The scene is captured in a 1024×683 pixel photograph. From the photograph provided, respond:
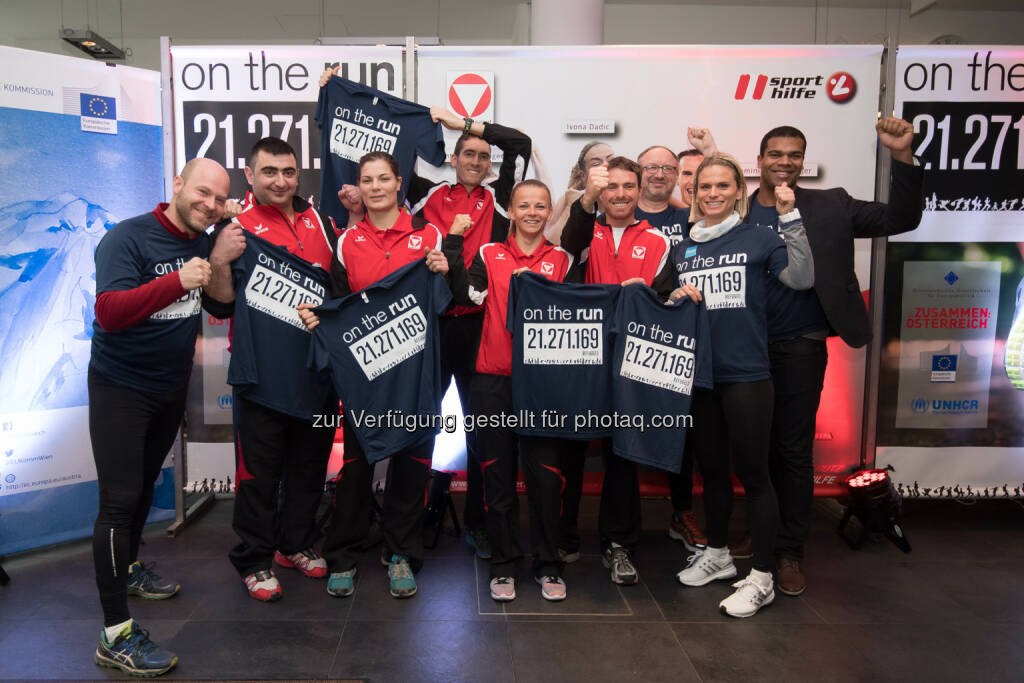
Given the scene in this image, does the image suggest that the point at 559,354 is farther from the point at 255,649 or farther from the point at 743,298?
the point at 255,649

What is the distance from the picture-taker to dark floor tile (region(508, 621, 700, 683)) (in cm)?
230

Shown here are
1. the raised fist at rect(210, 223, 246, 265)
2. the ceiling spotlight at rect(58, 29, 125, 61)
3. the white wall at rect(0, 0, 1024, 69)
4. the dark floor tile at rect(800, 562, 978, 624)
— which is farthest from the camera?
the white wall at rect(0, 0, 1024, 69)

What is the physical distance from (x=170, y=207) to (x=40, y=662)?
169 cm

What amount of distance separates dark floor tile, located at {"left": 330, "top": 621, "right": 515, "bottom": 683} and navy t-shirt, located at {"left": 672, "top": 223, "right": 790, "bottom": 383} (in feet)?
4.51

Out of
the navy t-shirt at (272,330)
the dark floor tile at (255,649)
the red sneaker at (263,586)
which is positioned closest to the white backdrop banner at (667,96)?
the navy t-shirt at (272,330)

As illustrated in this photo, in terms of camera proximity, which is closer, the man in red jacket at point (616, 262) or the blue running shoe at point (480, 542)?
the man in red jacket at point (616, 262)

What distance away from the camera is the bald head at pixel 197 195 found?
2350 millimetres

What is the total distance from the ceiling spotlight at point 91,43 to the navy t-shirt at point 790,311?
26.6ft

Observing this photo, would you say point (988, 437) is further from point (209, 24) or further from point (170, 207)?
point (209, 24)

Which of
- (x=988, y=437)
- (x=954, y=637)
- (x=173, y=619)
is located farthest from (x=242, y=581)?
(x=988, y=437)

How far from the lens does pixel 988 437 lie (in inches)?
149

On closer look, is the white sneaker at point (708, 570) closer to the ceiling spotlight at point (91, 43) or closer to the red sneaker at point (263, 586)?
the red sneaker at point (263, 586)

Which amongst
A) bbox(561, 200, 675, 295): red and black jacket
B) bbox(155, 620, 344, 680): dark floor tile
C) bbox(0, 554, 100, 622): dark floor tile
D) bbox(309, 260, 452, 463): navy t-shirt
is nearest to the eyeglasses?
bbox(561, 200, 675, 295): red and black jacket

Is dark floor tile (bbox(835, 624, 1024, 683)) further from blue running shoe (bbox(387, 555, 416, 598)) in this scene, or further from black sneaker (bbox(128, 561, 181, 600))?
black sneaker (bbox(128, 561, 181, 600))
